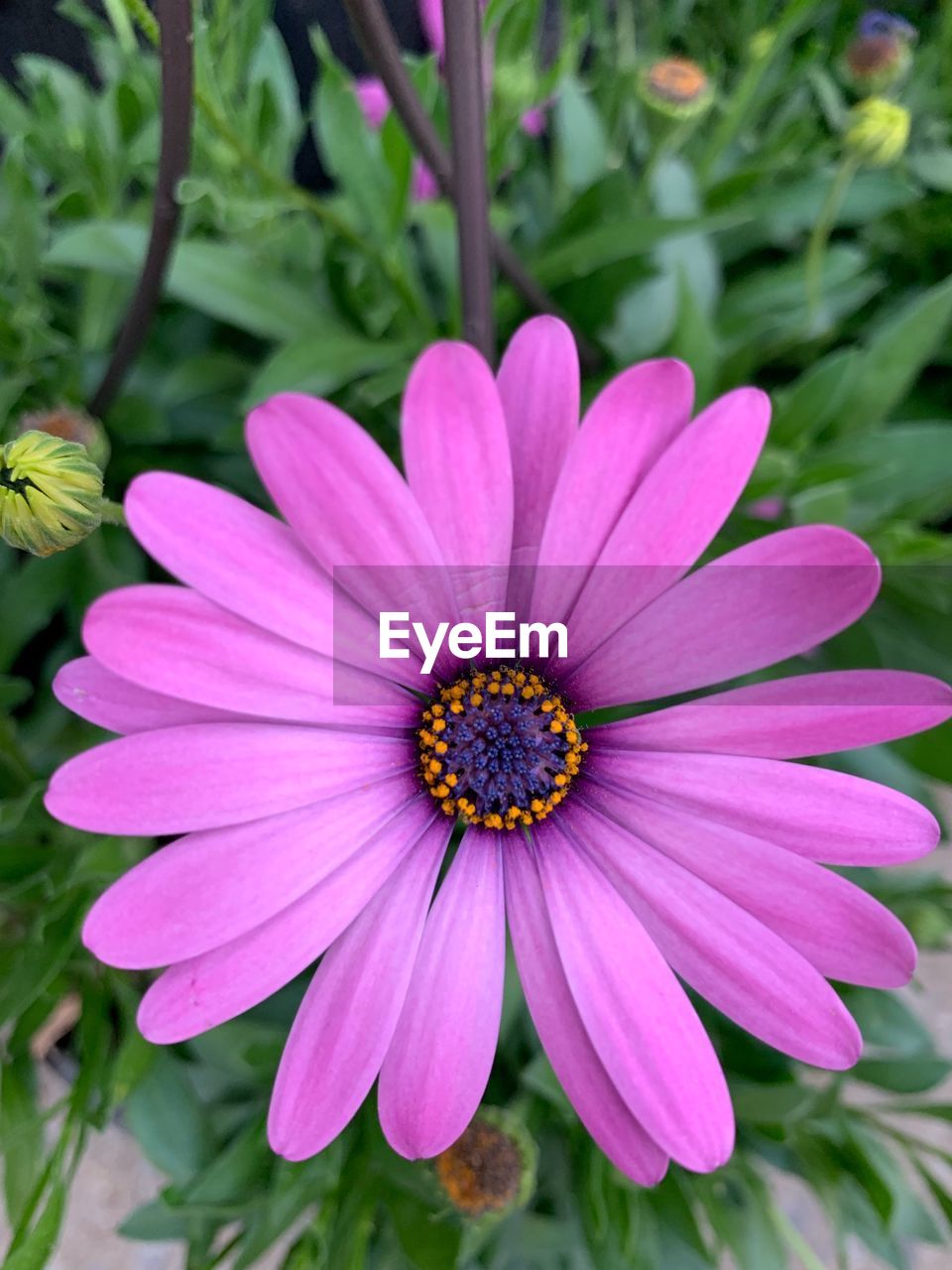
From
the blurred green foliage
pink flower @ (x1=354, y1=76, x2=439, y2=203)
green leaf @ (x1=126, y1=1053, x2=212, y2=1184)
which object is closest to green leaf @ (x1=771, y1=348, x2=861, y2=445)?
the blurred green foliage

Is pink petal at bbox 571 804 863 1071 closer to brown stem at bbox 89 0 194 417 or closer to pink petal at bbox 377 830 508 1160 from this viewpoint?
pink petal at bbox 377 830 508 1160

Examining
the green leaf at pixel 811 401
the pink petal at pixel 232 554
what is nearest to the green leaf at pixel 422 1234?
the pink petal at pixel 232 554

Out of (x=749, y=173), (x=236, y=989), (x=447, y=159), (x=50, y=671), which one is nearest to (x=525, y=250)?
(x=749, y=173)

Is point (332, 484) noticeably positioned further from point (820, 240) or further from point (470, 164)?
point (820, 240)

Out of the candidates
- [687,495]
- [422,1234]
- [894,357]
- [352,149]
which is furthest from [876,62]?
[422,1234]

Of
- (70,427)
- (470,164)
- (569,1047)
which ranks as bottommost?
(569,1047)

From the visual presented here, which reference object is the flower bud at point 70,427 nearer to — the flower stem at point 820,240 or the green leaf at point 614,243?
the green leaf at point 614,243

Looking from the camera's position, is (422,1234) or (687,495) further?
(422,1234)

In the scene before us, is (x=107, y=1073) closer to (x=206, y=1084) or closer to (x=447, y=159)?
(x=206, y=1084)
